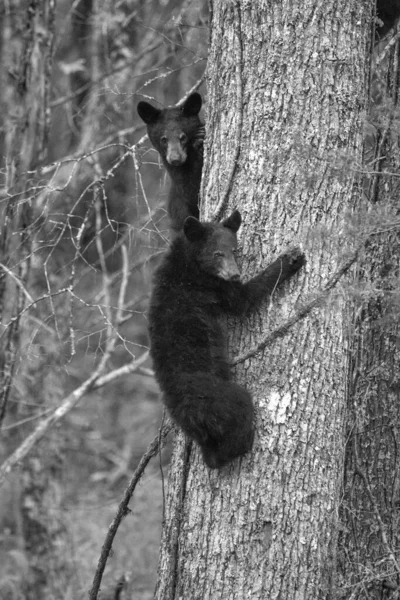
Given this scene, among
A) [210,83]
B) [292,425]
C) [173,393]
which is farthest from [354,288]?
[210,83]

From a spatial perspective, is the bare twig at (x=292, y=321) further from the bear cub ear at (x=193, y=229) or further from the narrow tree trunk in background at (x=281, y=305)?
the bear cub ear at (x=193, y=229)

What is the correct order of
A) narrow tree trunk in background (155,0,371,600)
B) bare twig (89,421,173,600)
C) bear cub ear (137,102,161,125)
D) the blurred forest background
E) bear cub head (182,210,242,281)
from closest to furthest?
1. narrow tree trunk in background (155,0,371,600)
2. bear cub head (182,210,242,281)
3. bare twig (89,421,173,600)
4. bear cub ear (137,102,161,125)
5. the blurred forest background

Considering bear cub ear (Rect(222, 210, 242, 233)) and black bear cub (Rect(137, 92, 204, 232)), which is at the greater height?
black bear cub (Rect(137, 92, 204, 232))

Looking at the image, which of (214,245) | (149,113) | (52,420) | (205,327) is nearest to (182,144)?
(149,113)

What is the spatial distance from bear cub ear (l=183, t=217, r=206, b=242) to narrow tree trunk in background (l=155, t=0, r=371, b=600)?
312mm

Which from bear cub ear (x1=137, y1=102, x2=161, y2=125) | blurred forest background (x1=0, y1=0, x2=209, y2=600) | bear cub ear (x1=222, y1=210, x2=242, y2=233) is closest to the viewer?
bear cub ear (x1=222, y1=210, x2=242, y2=233)

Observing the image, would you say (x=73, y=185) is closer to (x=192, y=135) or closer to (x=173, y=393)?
(x=192, y=135)

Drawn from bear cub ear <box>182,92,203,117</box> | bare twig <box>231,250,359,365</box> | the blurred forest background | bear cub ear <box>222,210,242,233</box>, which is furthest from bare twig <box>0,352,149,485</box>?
bare twig <box>231,250,359,365</box>

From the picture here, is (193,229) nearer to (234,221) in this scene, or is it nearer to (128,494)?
(234,221)

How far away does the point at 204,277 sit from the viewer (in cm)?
531

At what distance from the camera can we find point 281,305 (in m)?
4.57

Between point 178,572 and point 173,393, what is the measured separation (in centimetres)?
104

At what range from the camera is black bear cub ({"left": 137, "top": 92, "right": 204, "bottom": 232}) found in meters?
6.54

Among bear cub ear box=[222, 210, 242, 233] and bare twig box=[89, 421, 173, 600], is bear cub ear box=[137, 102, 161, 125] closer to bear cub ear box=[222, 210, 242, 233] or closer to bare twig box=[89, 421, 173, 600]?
bear cub ear box=[222, 210, 242, 233]
